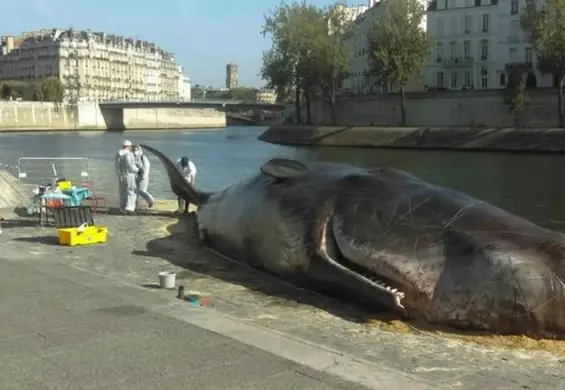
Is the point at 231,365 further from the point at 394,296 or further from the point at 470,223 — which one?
the point at 470,223

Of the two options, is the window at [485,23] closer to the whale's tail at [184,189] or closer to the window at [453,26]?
the window at [453,26]

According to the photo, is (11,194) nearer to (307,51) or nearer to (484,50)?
(307,51)

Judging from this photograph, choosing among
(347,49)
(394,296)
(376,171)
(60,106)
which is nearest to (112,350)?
(394,296)

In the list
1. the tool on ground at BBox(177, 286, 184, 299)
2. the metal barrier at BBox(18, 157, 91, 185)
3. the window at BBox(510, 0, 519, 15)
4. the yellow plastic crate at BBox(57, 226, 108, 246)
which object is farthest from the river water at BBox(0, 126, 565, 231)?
the window at BBox(510, 0, 519, 15)

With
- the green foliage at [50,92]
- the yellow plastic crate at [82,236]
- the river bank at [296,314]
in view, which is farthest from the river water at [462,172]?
the green foliage at [50,92]

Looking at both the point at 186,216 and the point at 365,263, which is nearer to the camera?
the point at 365,263

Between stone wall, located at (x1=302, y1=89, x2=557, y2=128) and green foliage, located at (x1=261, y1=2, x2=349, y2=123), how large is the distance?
3952 millimetres

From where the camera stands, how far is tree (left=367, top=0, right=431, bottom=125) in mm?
89312

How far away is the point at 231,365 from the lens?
7.51m

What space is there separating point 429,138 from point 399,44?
12.8m

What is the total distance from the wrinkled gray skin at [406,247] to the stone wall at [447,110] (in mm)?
74960

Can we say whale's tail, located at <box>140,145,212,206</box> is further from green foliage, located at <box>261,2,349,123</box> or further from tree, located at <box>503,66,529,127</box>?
green foliage, located at <box>261,2,349,123</box>

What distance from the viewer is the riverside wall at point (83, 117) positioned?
6391 inches

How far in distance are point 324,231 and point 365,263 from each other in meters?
1.02
